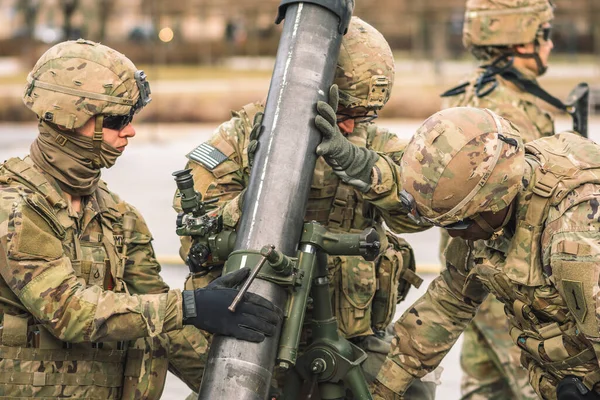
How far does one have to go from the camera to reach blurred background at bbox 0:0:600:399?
18.5 m

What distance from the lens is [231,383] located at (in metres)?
4.06

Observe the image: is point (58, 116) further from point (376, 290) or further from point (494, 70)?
point (494, 70)

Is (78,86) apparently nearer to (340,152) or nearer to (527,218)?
(340,152)

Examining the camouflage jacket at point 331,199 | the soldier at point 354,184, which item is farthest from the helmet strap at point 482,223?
the camouflage jacket at point 331,199

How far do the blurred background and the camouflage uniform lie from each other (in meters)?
8.17

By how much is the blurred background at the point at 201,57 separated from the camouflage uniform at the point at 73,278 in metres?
8.17

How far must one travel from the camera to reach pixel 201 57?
31.9 meters

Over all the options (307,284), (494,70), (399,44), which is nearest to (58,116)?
(307,284)

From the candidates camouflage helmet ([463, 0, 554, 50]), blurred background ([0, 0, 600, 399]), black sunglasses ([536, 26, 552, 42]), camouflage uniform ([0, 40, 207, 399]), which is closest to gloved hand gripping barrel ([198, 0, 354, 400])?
camouflage uniform ([0, 40, 207, 399])

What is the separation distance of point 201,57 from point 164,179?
17.1 meters

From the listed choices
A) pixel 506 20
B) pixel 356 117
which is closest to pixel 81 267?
pixel 356 117

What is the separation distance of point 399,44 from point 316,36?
2627 cm

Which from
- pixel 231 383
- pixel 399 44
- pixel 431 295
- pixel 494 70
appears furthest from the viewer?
pixel 399 44

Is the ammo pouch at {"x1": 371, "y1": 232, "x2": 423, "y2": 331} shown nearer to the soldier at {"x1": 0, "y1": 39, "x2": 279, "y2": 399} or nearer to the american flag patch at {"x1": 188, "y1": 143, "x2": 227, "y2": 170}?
the american flag patch at {"x1": 188, "y1": 143, "x2": 227, "y2": 170}
